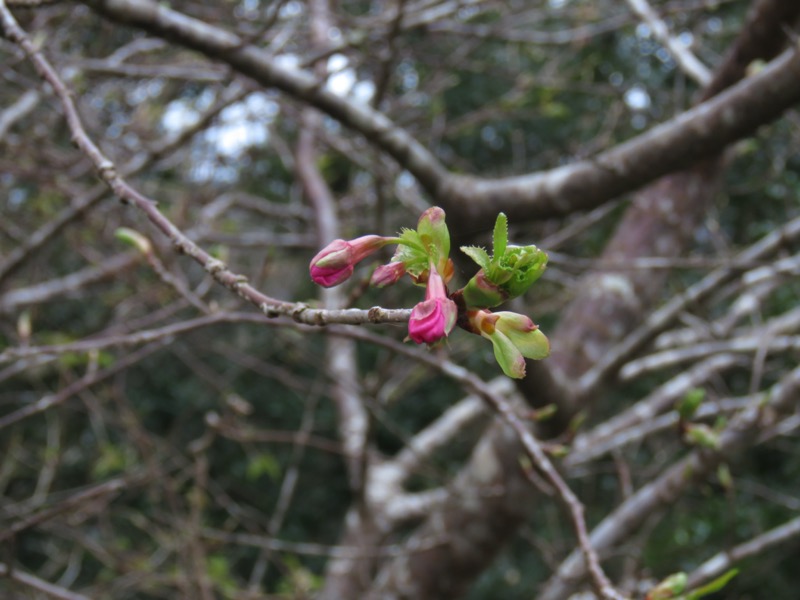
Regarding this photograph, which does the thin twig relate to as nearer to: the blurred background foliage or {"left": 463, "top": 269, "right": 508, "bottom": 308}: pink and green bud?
{"left": 463, "top": 269, "right": 508, "bottom": 308}: pink and green bud

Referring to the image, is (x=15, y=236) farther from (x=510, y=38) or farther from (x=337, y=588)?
(x=510, y=38)

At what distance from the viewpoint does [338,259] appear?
0.67 meters

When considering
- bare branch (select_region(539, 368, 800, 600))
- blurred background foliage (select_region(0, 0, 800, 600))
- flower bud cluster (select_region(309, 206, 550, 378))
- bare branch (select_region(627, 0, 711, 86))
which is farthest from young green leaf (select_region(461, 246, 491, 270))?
bare branch (select_region(627, 0, 711, 86))

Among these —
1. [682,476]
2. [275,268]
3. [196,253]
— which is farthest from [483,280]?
[275,268]

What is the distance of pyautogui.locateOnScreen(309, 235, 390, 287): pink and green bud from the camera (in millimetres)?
670

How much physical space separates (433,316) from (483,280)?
75mm

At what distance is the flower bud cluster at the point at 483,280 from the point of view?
0.60 metres

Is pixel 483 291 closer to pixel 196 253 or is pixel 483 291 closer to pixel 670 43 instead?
pixel 196 253

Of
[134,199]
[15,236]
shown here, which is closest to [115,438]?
[15,236]

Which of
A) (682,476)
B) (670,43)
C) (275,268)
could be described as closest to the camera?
(682,476)

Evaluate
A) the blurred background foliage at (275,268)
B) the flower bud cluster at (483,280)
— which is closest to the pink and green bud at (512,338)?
the flower bud cluster at (483,280)

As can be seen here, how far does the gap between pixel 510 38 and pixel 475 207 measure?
201 cm

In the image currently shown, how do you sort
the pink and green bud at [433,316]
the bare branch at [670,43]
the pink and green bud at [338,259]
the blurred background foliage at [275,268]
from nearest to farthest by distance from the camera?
the pink and green bud at [433,316] < the pink and green bud at [338,259] < the bare branch at [670,43] < the blurred background foliage at [275,268]

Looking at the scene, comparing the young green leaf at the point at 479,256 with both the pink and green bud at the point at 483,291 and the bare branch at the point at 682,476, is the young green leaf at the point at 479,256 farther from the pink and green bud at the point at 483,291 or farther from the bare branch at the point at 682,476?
the bare branch at the point at 682,476
